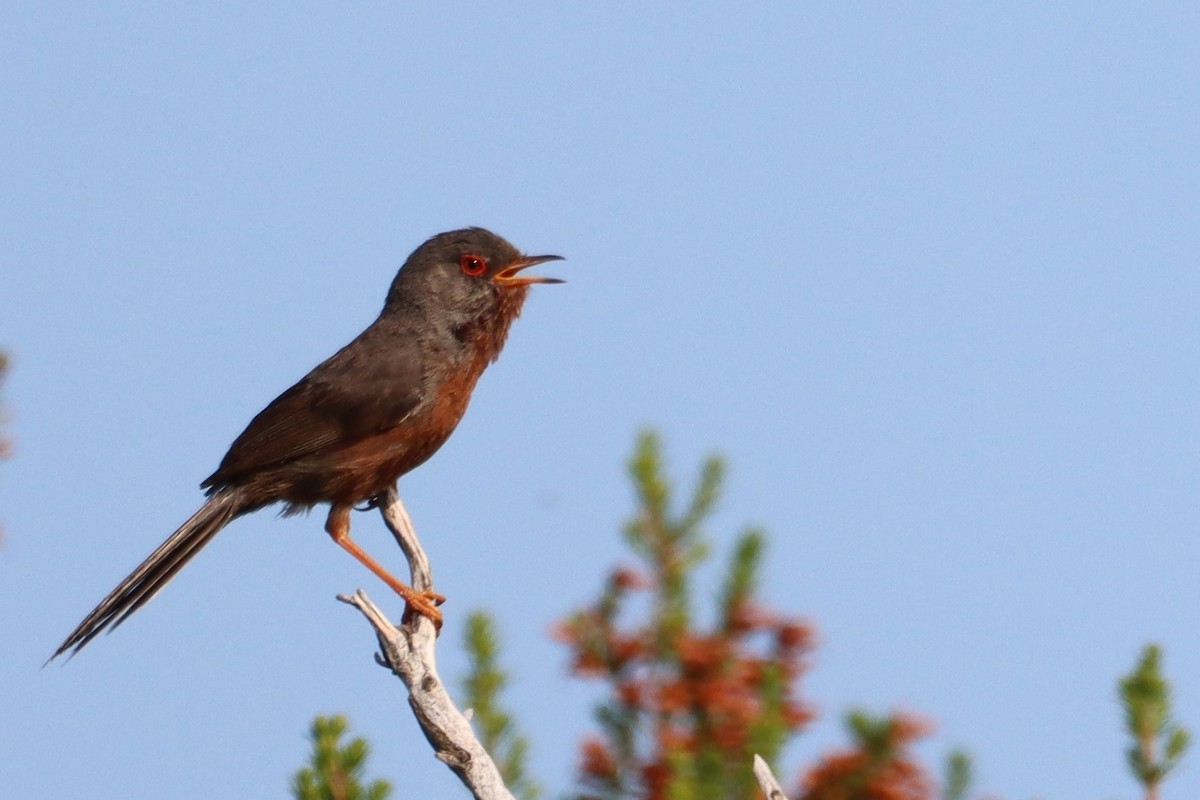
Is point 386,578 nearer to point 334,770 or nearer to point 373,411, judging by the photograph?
point 373,411

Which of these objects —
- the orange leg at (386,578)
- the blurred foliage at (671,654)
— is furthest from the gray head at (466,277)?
the blurred foliage at (671,654)

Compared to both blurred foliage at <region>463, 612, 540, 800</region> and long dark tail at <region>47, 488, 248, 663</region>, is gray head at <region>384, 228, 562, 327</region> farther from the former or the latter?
blurred foliage at <region>463, 612, 540, 800</region>

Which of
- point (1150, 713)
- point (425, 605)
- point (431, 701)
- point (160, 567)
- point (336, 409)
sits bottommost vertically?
point (1150, 713)

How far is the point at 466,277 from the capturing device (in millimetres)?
8914

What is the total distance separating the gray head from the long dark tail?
1611 mm

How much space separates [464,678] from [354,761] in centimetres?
56

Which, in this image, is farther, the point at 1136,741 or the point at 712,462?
the point at 712,462

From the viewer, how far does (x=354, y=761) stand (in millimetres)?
4141

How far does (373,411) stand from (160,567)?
4.71 feet

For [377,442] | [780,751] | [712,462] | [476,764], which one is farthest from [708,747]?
[377,442]

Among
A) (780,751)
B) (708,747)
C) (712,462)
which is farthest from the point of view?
(712,462)

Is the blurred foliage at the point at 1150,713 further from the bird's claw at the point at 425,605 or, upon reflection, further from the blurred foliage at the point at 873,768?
the bird's claw at the point at 425,605

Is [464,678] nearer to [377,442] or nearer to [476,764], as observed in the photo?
[476,764]

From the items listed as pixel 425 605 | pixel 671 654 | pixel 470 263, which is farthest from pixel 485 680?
pixel 470 263
